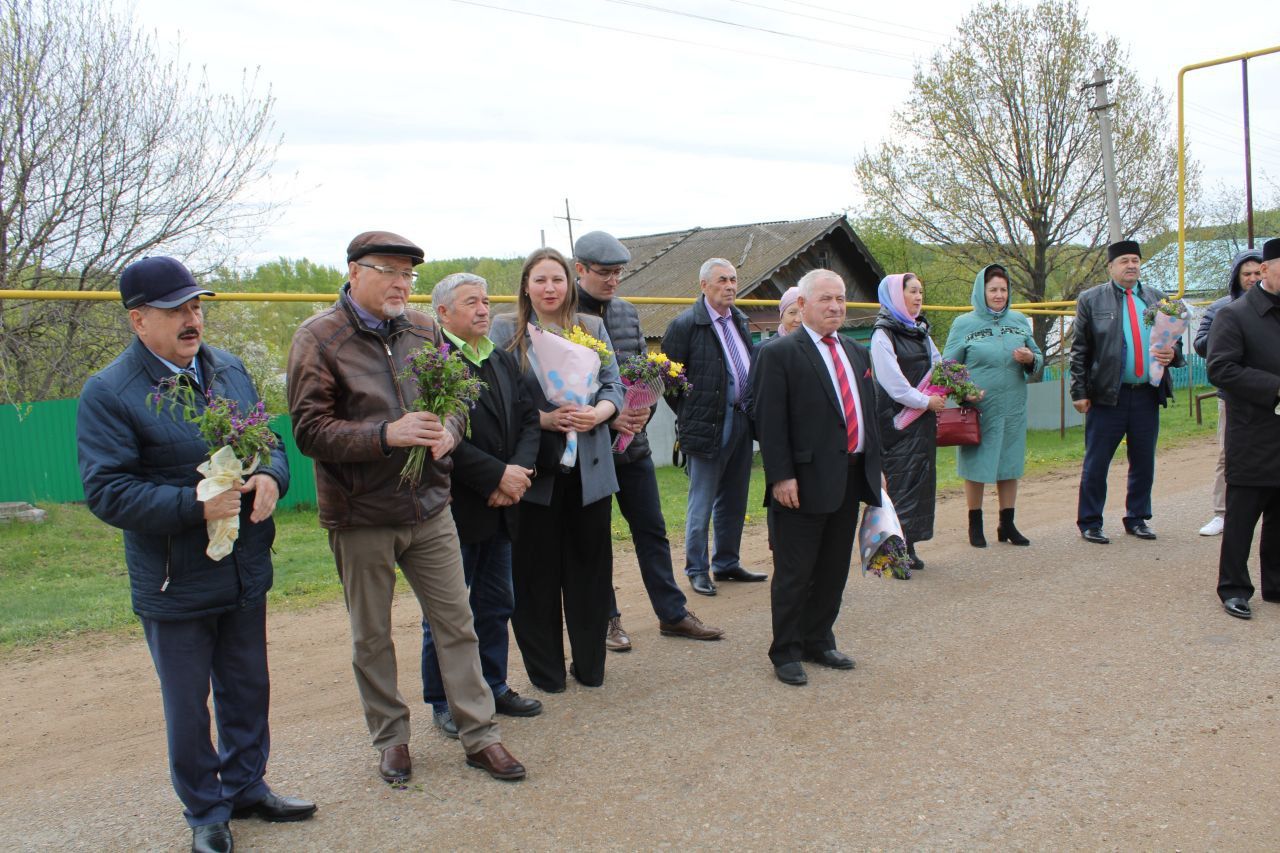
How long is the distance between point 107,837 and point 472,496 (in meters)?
1.85

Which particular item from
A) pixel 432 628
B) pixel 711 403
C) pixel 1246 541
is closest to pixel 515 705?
pixel 432 628

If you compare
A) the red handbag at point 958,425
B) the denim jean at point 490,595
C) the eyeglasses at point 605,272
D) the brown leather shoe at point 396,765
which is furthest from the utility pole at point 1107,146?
the brown leather shoe at point 396,765

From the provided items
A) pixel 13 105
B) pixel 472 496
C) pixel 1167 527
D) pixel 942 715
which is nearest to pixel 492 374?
pixel 472 496

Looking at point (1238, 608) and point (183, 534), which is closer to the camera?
point (183, 534)

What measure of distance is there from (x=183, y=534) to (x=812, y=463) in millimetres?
2964

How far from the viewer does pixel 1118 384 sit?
24.3ft

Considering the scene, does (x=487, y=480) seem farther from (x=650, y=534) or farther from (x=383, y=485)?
(x=650, y=534)

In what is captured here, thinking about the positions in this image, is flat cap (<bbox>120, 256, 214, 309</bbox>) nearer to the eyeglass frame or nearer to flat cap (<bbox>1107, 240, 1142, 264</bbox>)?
the eyeglass frame

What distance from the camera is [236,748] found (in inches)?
138

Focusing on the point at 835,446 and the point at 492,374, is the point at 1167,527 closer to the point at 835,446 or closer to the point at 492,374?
the point at 835,446

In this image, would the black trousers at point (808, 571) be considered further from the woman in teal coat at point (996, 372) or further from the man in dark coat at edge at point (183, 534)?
the woman in teal coat at point (996, 372)

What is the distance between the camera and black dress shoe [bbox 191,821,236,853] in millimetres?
3281

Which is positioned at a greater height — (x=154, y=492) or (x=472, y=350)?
(x=472, y=350)

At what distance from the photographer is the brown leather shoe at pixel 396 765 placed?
3.82 meters
